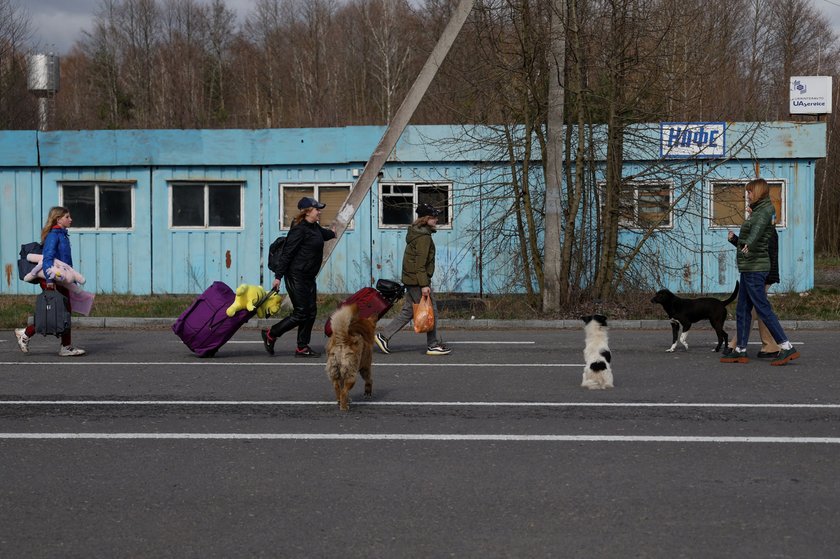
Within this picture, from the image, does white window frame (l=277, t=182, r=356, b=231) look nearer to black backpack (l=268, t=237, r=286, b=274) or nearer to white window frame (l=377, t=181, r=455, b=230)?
white window frame (l=377, t=181, r=455, b=230)

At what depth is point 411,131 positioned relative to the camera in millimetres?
21438

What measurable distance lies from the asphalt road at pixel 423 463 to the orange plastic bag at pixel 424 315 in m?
0.96

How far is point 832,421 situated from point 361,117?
42763 millimetres

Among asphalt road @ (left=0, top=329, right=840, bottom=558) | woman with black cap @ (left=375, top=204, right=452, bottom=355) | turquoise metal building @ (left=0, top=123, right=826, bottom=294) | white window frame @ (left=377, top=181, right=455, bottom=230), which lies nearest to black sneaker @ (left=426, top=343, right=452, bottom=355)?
woman with black cap @ (left=375, top=204, right=452, bottom=355)

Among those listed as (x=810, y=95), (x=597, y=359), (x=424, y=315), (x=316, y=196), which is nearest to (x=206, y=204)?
(x=316, y=196)

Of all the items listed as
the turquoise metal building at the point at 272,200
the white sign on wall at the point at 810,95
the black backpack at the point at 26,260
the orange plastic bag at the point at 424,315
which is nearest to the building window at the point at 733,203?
the turquoise metal building at the point at 272,200

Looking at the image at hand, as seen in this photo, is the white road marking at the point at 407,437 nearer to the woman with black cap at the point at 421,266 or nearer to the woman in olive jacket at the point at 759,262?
the woman in olive jacket at the point at 759,262

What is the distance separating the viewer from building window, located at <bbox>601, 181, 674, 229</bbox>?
710 inches

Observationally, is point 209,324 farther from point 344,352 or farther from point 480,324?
point 480,324

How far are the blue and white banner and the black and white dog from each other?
32.9 ft

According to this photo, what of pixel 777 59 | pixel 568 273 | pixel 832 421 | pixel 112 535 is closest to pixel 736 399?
pixel 832 421

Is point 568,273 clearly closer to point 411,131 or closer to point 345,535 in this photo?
point 411,131

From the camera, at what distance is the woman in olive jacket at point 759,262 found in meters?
11.2

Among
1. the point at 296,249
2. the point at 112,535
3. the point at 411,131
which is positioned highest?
the point at 411,131
